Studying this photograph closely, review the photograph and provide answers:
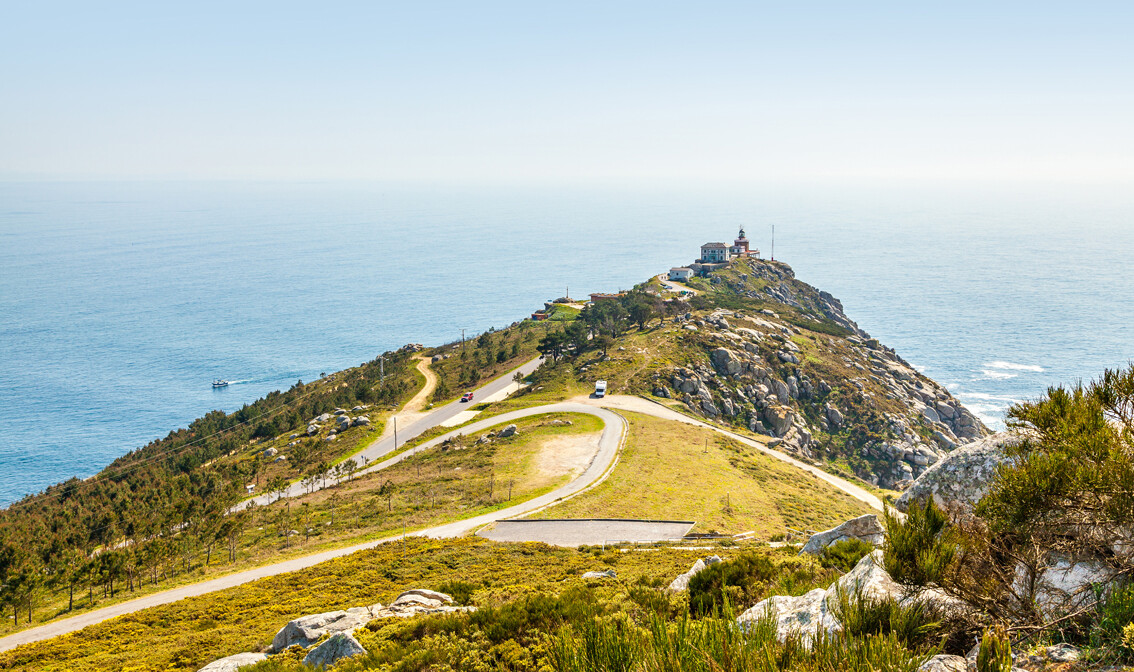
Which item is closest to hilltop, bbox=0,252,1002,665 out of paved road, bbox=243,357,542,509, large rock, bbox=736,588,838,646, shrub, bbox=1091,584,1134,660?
paved road, bbox=243,357,542,509

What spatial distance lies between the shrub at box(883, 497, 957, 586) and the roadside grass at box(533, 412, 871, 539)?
29.5 meters

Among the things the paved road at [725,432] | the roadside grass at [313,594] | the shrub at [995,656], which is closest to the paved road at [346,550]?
the roadside grass at [313,594]

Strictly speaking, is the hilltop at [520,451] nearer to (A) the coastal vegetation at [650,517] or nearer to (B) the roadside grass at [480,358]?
→ (A) the coastal vegetation at [650,517]

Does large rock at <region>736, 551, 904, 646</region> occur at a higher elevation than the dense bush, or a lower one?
higher

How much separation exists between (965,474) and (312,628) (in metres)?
17.4

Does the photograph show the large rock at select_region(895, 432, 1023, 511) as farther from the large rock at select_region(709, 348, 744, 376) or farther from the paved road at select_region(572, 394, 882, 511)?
the large rock at select_region(709, 348, 744, 376)

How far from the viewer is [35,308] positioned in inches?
6845

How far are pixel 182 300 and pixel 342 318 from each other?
185ft

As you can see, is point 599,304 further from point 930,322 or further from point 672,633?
point 930,322

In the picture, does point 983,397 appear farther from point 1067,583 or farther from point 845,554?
point 1067,583

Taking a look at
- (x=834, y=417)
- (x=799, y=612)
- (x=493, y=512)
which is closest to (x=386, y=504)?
(x=493, y=512)

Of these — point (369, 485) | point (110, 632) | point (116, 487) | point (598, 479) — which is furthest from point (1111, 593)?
point (116, 487)

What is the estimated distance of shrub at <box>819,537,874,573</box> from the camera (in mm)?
15073

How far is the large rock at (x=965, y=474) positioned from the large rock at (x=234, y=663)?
16.8 meters
